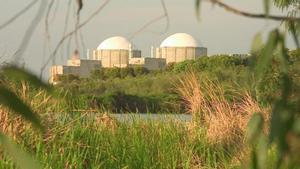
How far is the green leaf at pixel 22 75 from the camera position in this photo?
669 mm

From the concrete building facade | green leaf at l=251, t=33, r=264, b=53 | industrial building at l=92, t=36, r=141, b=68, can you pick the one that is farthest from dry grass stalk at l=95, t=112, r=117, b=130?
green leaf at l=251, t=33, r=264, b=53

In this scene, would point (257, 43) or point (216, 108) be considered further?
point (216, 108)

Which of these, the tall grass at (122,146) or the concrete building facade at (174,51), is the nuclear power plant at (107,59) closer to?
the concrete building facade at (174,51)

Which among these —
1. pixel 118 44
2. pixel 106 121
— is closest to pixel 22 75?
pixel 118 44

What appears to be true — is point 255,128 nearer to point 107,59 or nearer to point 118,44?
point 107,59

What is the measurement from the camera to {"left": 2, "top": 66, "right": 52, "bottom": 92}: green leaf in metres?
0.67

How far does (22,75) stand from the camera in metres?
0.68

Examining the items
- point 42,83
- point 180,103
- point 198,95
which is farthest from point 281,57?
point 180,103

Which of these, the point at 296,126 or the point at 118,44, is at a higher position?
the point at 118,44

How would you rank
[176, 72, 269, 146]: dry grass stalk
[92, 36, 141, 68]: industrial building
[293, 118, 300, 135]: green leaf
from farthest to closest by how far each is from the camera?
1. [176, 72, 269, 146]: dry grass stalk
2. [92, 36, 141, 68]: industrial building
3. [293, 118, 300, 135]: green leaf

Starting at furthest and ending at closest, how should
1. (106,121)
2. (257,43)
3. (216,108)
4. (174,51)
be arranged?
(174,51) < (216,108) < (106,121) < (257,43)

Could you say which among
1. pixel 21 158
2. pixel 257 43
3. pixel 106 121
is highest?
pixel 257 43

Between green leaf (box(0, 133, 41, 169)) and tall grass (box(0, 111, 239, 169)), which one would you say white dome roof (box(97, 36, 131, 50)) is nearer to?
green leaf (box(0, 133, 41, 169))

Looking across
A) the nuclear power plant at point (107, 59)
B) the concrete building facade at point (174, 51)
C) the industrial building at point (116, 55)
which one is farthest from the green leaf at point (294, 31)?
the concrete building facade at point (174, 51)
